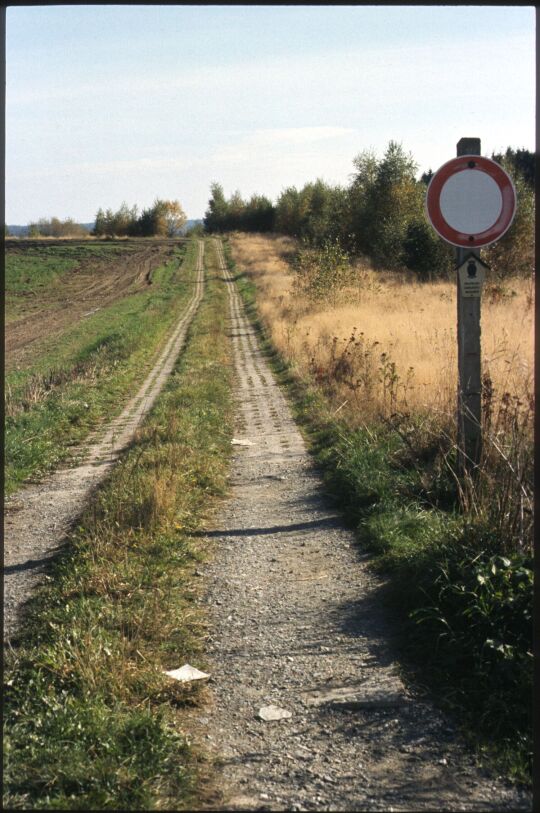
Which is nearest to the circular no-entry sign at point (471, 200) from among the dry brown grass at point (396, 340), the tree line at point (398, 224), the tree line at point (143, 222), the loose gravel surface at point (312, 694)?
the dry brown grass at point (396, 340)

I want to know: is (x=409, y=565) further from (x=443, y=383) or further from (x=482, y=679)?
(x=443, y=383)

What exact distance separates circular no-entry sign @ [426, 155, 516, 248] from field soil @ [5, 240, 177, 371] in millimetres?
17663

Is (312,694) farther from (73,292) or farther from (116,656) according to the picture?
(73,292)

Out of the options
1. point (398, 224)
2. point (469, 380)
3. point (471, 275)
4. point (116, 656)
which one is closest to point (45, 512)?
point (116, 656)

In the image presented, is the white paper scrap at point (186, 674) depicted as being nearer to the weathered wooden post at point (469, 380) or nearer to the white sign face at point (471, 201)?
the weathered wooden post at point (469, 380)

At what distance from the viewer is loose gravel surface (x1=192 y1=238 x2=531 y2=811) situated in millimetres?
3154

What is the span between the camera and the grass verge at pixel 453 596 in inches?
143

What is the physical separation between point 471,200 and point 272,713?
358cm

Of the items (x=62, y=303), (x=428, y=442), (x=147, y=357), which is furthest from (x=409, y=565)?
(x=62, y=303)

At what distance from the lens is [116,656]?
402 centimetres

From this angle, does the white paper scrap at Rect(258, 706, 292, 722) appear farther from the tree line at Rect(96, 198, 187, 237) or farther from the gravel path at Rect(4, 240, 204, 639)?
the tree line at Rect(96, 198, 187, 237)

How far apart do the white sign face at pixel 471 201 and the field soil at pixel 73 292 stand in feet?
58.1

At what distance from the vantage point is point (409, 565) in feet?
16.8

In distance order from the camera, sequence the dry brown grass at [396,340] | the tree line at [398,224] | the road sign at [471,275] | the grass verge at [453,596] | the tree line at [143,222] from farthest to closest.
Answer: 1. the tree line at [143,222]
2. the tree line at [398,224]
3. the dry brown grass at [396,340]
4. the road sign at [471,275]
5. the grass verge at [453,596]
